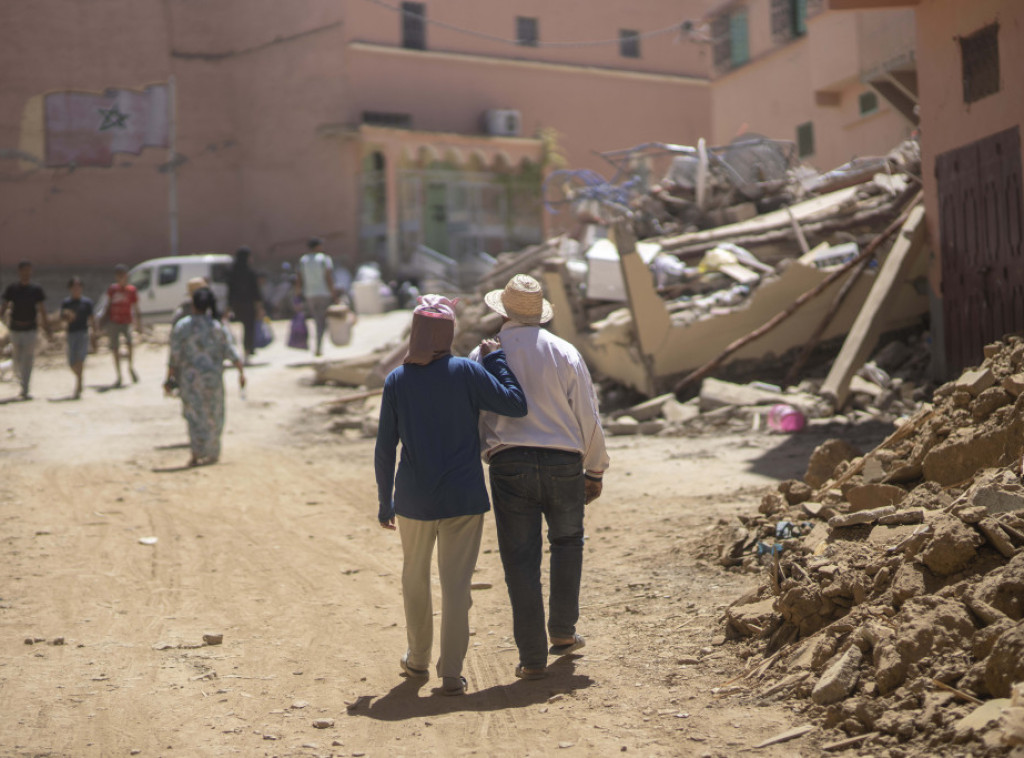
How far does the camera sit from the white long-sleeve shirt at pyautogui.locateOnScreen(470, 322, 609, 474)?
4.81 meters

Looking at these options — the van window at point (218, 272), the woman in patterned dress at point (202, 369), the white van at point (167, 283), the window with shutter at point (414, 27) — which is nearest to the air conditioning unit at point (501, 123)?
the window with shutter at point (414, 27)

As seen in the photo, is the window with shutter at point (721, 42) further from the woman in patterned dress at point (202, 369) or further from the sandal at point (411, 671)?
the sandal at point (411, 671)

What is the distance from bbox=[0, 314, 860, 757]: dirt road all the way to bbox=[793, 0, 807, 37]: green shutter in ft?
55.3

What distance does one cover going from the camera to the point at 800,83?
25.5 m

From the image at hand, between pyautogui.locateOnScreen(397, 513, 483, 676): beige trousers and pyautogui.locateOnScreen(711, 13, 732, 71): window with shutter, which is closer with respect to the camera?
pyautogui.locateOnScreen(397, 513, 483, 676): beige trousers

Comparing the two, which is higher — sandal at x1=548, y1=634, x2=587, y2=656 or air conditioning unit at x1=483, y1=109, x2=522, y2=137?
air conditioning unit at x1=483, y1=109, x2=522, y2=137

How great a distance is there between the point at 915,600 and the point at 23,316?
1378cm

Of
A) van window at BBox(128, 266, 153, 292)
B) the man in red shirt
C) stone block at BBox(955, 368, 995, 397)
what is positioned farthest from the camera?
van window at BBox(128, 266, 153, 292)

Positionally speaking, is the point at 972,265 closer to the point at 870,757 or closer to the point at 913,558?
the point at 913,558

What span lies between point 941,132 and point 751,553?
250 inches

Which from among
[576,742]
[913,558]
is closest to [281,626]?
[576,742]

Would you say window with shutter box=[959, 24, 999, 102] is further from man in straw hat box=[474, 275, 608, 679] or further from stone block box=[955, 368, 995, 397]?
man in straw hat box=[474, 275, 608, 679]

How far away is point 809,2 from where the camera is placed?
23500 mm

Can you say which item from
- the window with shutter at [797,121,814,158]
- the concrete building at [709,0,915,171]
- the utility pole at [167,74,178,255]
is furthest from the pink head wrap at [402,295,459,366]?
the utility pole at [167,74,178,255]
